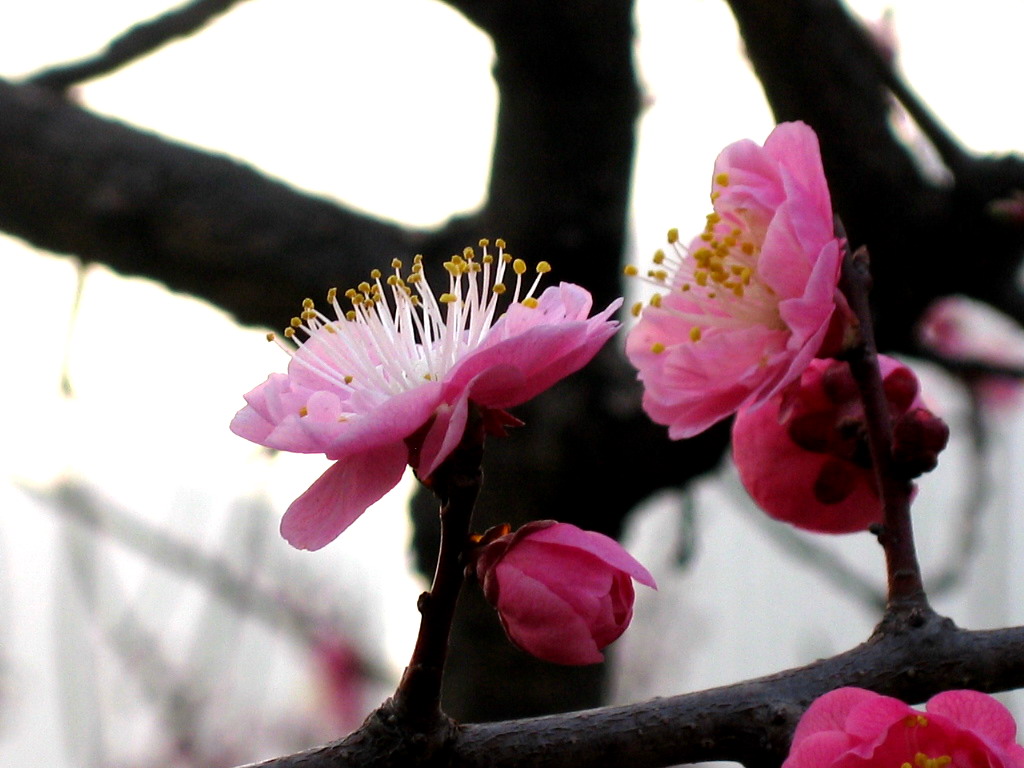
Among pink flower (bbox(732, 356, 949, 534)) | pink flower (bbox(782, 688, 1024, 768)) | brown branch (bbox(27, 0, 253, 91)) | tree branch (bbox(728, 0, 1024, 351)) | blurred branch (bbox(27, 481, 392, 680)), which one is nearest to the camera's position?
pink flower (bbox(782, 688, 1024, 768))

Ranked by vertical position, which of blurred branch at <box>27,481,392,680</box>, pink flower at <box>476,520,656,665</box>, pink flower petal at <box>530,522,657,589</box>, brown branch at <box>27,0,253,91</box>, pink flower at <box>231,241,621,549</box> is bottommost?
blurred branch at <box>27,481,392,680</box>

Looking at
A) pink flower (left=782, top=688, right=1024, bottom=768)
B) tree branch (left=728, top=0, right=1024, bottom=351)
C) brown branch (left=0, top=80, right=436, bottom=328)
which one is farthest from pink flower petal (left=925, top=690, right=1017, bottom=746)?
brown branch (left=0, top=80, right=436, bottom=328)

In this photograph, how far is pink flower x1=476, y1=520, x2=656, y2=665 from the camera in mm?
416

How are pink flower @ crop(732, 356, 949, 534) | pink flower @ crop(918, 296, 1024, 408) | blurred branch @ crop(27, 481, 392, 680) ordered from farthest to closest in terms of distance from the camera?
pink flower @ crop(918, 296, 1024, 408), blurred branch @ crop(27, 481, 392, 680), pink flower @ crop(732, 356, 949, 534)

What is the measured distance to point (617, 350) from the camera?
1374 millimetres

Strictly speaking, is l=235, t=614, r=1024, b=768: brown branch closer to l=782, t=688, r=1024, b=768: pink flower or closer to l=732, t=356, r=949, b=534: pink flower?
l=782, t=688, r=1024, b=768: pink flower

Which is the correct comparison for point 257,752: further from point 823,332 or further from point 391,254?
point 823,332

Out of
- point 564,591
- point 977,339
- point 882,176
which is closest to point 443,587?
point 564,591

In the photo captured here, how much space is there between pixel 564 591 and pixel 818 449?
211 millimetres

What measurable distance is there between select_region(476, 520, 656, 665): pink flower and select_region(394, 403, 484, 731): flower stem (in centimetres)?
2

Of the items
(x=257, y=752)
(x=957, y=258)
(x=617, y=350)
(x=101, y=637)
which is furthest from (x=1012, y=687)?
(x=257, y=752)

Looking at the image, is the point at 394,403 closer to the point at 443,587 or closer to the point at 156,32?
the point at 443,587

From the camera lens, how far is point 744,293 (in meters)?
0.58

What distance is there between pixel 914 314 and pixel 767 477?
2.49 feet
